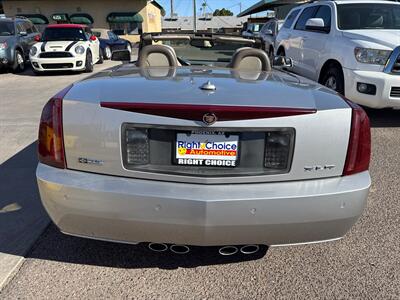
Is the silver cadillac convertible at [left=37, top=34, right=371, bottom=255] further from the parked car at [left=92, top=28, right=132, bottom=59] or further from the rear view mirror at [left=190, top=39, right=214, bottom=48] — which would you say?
the parked car at [left=92, top=28, right=132, bottom=59]

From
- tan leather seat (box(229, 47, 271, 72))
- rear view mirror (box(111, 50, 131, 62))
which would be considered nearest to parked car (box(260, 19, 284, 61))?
rear view mirror (box(111, 50, 131, 62))

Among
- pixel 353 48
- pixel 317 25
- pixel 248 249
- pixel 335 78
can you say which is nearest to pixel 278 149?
pixel 248 249

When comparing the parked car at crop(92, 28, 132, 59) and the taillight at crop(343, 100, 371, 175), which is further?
A: the parked car at crop(92, 28, 132, 59)

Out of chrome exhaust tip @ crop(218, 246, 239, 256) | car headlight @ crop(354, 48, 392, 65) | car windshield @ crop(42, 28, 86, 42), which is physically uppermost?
car headlight @ crop(354, 48, 392, 65)

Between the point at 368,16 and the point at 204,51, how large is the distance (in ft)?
13.3

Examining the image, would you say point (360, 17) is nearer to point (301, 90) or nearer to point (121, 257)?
point (301, 90)

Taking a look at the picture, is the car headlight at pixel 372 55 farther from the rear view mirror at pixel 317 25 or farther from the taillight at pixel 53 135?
the taillight at pixel 53 135

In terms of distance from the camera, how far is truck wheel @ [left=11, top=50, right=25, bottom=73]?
13.6m

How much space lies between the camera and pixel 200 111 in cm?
219

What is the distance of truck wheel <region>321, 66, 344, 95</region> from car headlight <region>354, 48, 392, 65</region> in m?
0.49

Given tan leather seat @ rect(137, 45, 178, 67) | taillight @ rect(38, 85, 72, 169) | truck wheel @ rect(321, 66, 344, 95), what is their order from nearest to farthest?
taillight @ rect(38, 85, 72, 169) → tan leather seat @ rect(137, 45, 178, 67) → truck wheel @ rect(321, 66, 344, 95)

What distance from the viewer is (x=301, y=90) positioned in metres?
2.59

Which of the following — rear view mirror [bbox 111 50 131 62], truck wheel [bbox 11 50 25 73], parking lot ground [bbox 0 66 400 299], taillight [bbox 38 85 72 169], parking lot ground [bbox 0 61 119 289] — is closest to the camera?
taillight [bbox 38 85 72 169]

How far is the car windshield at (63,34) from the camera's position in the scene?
13678mm
